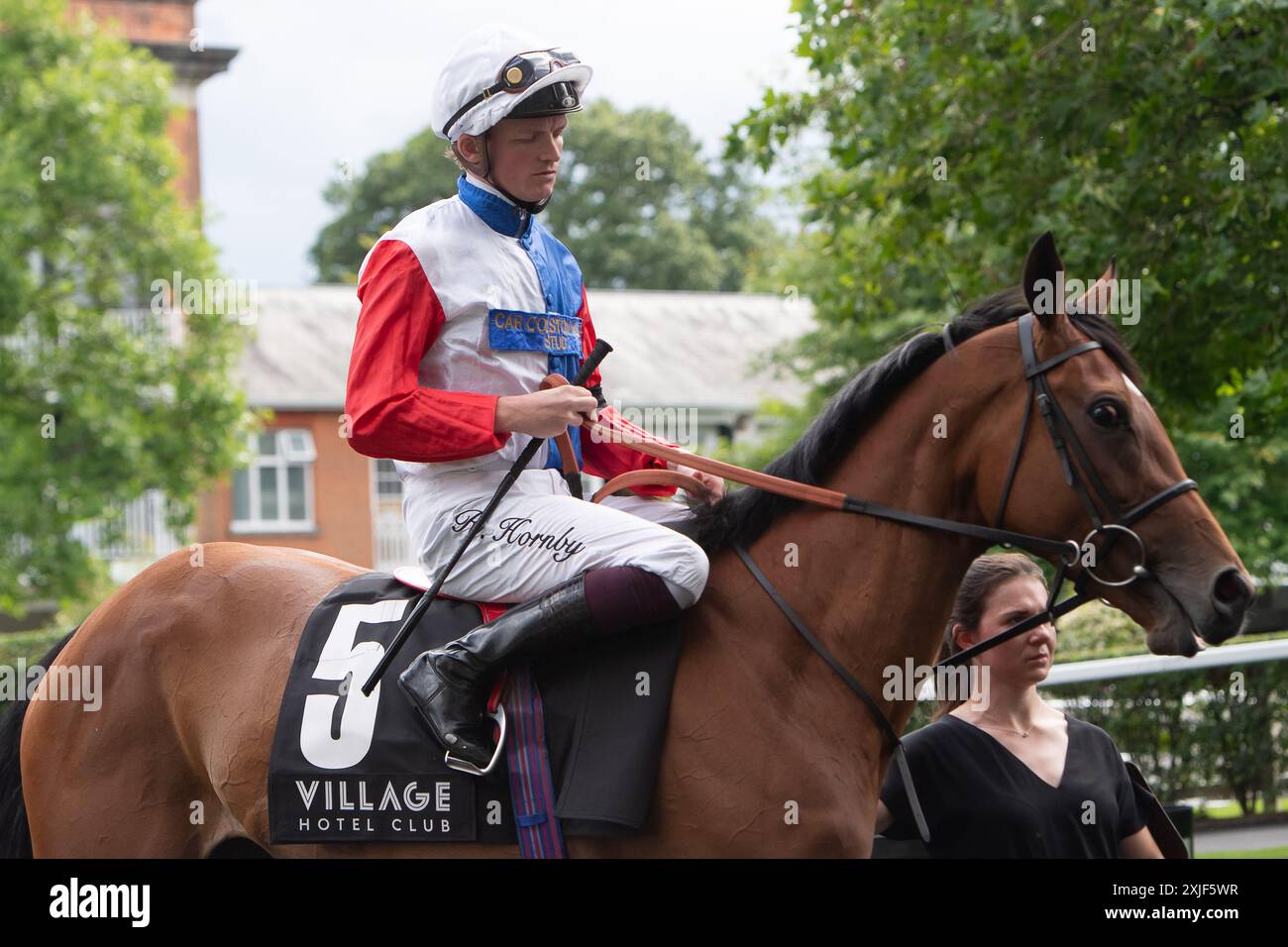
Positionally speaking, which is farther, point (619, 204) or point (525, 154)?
point (619, 204)

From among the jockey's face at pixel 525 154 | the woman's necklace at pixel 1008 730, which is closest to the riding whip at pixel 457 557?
the jockey's face at pixel 525 154

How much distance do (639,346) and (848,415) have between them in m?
27.9

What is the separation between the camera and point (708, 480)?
3.51m

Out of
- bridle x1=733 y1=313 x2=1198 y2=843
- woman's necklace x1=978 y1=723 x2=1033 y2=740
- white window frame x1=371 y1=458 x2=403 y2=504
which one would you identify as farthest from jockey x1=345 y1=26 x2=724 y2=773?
white window frame x1=371 y1=458 x2=403 y2=504

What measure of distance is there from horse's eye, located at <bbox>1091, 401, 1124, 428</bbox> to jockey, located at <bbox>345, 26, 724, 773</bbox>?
881mm

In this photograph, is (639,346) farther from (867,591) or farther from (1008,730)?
(867,591)

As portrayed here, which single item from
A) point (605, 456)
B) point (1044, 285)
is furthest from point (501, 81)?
point (1044, 285)

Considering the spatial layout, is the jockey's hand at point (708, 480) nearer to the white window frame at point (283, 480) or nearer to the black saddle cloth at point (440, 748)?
the black saddle cloth at point (440, 748)

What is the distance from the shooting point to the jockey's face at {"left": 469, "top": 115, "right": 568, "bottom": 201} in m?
3.39

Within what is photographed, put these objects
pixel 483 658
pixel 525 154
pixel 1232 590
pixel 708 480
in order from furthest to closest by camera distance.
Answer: pixel 708 480 → pixel 525 154 → pixel 483 658 → pixel 1232 590

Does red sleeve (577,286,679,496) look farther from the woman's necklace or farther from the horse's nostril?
the horse's nostril

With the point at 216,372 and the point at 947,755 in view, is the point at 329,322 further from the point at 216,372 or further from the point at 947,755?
the point at 947,755

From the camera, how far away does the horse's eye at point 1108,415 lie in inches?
116
